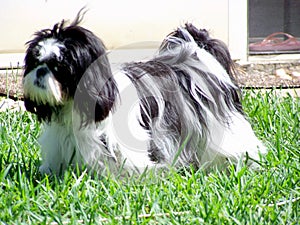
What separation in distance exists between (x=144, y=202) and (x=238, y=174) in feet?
1.92

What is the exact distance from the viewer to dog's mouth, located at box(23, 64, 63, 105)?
3.28 metres

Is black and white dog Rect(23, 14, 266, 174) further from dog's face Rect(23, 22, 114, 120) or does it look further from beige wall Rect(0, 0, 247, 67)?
beige wall Rect(0, 0, 247, 67)

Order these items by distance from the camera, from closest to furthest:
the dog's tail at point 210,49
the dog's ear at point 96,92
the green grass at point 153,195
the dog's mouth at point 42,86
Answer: the green grass at point 153,195
the dog's mouth at point 42,86
the dog's ear at point 96,92
the dog's tail at point 210,49

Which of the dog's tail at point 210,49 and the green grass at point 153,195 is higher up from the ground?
the dog's tail at point 210,49

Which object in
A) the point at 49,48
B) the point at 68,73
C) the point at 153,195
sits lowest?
the point at 153,195

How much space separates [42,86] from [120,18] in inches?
116

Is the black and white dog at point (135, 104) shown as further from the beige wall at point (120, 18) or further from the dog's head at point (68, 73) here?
the beige wall at point (120, 18)

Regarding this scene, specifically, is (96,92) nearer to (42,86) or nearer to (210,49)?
(42,86)

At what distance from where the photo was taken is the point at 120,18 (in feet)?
20.2

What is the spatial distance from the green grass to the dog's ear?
0.32 metres

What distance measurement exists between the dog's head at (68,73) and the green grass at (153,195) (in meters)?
0.37

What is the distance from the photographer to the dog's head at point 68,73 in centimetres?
331

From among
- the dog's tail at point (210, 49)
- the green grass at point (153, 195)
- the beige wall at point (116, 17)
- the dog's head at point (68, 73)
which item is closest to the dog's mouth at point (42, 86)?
the dog's head at point (68, 73)

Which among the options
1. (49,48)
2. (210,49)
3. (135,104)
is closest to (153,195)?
(135,104)
